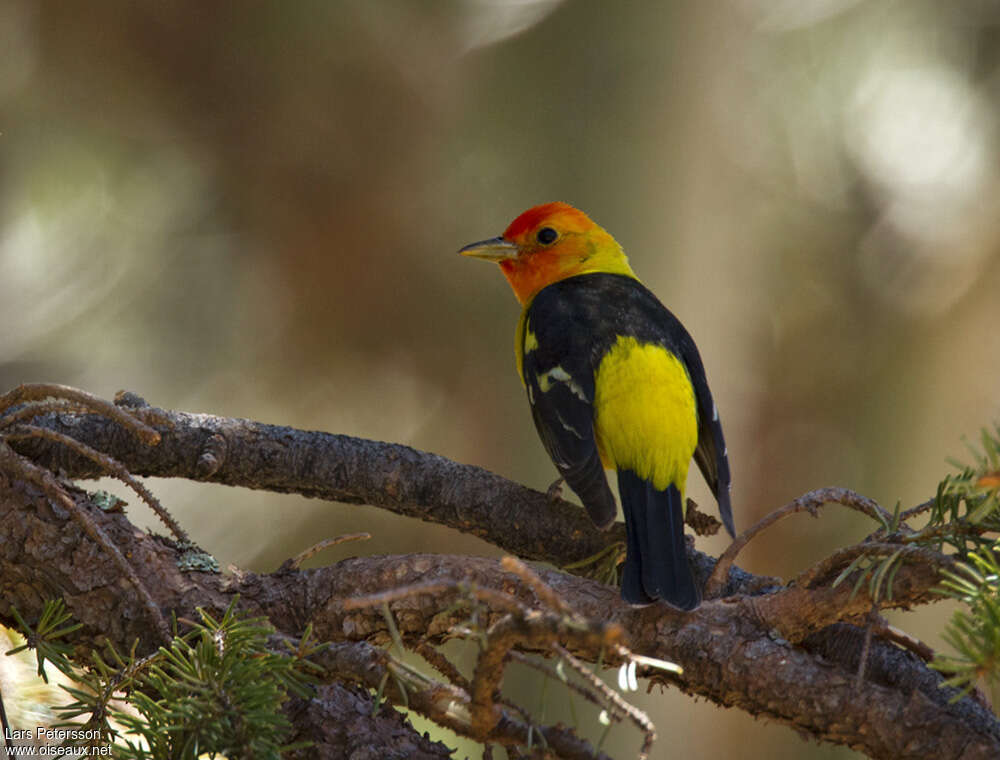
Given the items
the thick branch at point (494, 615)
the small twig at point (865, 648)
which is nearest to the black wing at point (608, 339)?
the thick branch at point (494, 615)

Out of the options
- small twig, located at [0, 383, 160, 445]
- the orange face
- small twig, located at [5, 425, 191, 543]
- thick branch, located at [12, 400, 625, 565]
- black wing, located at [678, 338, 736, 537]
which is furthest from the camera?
the orange face

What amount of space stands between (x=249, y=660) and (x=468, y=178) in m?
3.09

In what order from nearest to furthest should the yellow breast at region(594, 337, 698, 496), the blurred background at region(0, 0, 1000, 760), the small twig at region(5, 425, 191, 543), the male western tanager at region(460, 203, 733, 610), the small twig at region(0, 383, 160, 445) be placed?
the small twig at region(0, 383, 160, 445), the small twig at region(5, 425, 191, 543), the male western tanager at region(460, 203, 733, 610), the yellow breast at region(594, 337, 698, 496), the blurred background at region(0, 0, 1000, 760)

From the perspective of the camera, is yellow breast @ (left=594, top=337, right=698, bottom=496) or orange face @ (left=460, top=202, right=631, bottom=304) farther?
orange face @ (left=460, top=202, right=631, bottom=304)

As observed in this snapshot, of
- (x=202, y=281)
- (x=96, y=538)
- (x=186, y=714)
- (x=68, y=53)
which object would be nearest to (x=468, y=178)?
(x=202, y=281)

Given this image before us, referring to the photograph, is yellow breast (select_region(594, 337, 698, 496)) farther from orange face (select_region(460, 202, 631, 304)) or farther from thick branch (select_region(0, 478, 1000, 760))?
orange face (select_region(460, 202, 631, 304))

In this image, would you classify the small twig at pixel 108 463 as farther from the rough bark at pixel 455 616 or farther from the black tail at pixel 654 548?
the black tail at pixel 654 548

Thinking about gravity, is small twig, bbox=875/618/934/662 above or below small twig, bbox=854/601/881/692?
above

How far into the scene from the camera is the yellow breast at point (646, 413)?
2.44 metres

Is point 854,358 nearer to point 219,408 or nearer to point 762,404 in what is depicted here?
point 762,404

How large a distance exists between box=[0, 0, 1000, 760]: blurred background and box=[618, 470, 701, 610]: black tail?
1904 millimetres

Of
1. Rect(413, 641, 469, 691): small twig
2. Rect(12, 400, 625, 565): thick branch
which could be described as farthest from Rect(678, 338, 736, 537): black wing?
Rect(413, 641, 469, 691): small twig

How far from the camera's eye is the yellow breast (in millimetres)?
2441

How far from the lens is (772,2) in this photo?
4.54 m
